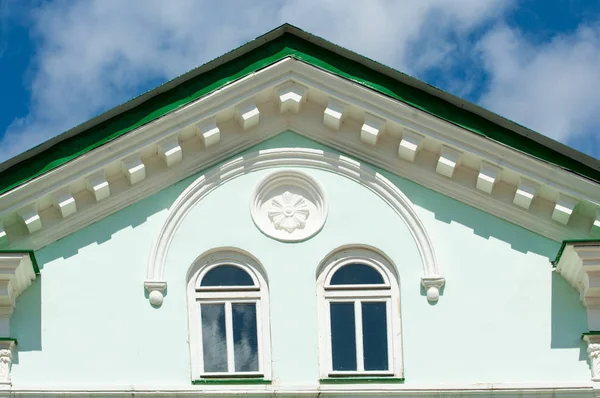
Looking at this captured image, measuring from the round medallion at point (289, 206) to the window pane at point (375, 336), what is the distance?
47.1 inches

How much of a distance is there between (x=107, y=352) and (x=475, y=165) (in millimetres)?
4981

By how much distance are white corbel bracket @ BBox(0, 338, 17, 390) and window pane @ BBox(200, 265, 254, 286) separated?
7.82 ft

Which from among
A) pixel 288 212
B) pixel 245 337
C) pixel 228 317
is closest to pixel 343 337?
pixel 245 337

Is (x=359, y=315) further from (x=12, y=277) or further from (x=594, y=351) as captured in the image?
(x=12, y=277)

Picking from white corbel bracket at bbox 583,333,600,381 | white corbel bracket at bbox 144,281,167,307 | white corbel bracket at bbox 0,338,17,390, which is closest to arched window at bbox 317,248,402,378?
white corbel bracket at bbox 144,281,167,307

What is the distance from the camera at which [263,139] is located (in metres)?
21.8

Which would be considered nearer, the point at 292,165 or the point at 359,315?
the point at 359,315

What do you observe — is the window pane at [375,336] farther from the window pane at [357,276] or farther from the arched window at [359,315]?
the window pane at [357,276]

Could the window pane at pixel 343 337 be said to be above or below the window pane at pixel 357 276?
below

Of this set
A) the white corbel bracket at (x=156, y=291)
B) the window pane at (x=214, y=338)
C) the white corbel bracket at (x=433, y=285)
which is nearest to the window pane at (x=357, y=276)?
the white corbel bracket at (x=433, y=285)

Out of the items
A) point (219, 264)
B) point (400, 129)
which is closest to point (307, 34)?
point (400, 129)

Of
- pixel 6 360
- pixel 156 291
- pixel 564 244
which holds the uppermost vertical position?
pixel 564 244

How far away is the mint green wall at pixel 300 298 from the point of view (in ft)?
67.8

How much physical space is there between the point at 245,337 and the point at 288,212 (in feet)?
5.49
